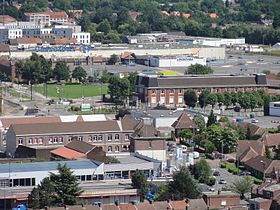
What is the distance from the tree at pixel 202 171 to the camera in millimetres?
15367

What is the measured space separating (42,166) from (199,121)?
566cm

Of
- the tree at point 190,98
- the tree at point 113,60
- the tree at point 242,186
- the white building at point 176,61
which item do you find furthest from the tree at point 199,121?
the tree at point 113,60

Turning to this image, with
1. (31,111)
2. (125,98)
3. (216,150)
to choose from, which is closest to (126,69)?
(125,98)

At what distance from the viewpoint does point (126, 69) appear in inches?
1238

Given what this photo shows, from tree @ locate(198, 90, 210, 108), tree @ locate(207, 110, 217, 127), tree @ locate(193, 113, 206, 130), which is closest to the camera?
tree @ locate(193, 113, 206, 130)

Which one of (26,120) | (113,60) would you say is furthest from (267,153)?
(113,60)

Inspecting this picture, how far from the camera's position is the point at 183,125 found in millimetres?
19531

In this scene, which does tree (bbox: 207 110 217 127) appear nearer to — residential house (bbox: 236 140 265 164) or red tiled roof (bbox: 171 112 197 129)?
red tiled roof (bbox: 171 112 197 129)

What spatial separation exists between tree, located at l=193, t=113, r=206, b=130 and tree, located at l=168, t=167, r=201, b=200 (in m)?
5.76

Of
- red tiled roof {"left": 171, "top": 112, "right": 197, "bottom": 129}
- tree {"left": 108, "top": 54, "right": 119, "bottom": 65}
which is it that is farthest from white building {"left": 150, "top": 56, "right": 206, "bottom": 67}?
red tiled roof {"left": 171, "top": 112, "right": 197, "bottom": 129}

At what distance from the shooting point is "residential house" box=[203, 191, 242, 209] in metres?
13.0

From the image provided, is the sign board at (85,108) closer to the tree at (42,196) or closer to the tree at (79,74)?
the tree at (79,74)

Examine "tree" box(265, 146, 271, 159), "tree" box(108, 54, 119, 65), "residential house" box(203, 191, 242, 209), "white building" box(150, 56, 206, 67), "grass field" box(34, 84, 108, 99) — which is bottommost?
"grass field" box(34, 84, 108, 99)

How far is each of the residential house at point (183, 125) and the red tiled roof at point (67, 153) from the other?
311cm
